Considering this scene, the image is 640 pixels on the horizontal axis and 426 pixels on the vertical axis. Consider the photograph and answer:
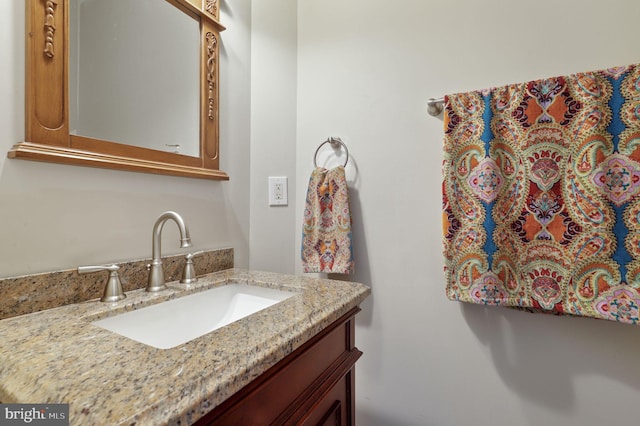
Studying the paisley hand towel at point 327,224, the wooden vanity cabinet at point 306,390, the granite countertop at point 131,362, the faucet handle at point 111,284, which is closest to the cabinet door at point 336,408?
the wooden vanity cabinet at point 306,390

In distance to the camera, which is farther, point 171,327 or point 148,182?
point 148,182

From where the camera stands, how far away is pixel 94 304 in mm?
688

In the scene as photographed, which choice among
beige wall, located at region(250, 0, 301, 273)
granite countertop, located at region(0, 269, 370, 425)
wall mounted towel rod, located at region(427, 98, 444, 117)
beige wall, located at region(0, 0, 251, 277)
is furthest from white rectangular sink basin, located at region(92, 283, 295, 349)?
wall mounted towel rod, located at region(427, 98, 444, 117)

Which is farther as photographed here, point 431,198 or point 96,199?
point 431,198

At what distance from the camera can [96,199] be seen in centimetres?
75

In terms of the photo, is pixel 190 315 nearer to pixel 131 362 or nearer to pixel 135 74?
pixel 131 362

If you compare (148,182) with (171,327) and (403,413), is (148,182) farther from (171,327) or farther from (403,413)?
(403,413)

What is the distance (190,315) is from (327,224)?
61cm

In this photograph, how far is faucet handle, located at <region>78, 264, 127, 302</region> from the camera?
0.70 metres

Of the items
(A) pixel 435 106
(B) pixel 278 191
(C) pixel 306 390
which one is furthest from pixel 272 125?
(C) pixel 306 390

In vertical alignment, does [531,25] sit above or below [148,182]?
above

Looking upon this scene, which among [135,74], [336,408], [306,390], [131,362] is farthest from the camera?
[135,74]

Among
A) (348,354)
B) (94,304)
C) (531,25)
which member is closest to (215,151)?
(94,304)

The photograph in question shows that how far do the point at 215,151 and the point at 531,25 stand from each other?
114 cm
